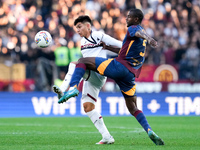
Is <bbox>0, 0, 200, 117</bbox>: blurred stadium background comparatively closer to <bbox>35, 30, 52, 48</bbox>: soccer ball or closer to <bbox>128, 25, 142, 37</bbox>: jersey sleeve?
<bbox>35, 30, 52, 48</bbox>: soccer ball

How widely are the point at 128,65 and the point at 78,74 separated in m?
0.78

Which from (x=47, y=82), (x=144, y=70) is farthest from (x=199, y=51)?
(x=47, y=82)

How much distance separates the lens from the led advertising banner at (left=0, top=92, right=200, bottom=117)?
16.4 m

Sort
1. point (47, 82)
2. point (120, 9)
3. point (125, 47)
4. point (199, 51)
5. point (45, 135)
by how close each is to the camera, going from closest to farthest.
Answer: point (125, 47)
point (45, 135)
point (47, 82)
point (199, 51)
point (120, 9)

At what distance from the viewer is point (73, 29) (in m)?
19.1

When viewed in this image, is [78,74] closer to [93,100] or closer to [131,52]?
[131,52]

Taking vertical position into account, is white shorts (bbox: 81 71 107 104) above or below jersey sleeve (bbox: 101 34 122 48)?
below

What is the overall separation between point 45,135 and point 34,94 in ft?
24.4

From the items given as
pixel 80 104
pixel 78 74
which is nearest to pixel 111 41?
pixel 78 74

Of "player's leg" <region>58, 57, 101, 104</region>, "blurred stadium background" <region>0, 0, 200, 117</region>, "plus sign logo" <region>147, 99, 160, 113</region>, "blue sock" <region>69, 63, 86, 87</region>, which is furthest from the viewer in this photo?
"plus sign logo" <region>147, 99, 160, 113</region>

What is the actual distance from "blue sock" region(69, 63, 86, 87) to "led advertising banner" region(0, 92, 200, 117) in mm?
9572

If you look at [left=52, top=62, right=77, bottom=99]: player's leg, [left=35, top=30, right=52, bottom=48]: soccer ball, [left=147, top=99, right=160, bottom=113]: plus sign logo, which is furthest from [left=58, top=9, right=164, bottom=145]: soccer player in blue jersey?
[left=147, top=99, right=160, bottom=113]: plus sign logo

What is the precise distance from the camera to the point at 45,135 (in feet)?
29.9

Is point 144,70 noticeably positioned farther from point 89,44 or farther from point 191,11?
point 89,44
